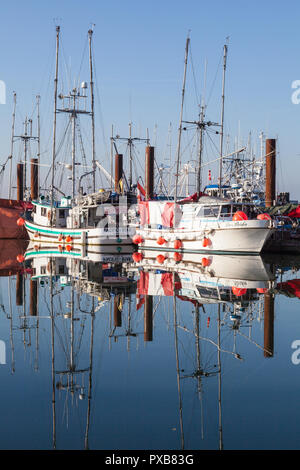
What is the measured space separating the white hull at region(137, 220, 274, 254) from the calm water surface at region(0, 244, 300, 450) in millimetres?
12701

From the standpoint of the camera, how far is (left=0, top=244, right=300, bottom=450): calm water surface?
7621mm

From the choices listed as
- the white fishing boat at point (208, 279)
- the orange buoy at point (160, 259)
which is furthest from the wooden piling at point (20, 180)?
the white fishing boat at point (208, 279)

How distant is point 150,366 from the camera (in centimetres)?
1098

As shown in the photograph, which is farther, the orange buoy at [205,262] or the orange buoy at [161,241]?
the orange buoy at [161,241]

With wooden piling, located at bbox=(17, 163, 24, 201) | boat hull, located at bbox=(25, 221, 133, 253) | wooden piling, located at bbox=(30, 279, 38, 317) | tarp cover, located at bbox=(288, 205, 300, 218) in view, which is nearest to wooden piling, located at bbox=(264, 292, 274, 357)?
wooden piling, located at bbox=(30, 279, 38, 317)

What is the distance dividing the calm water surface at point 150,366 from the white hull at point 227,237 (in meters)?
12.7

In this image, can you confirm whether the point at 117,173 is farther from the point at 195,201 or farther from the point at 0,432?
the point at 0,432

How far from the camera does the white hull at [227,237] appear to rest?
34812mm

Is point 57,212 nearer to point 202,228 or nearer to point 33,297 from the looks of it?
point 202,228

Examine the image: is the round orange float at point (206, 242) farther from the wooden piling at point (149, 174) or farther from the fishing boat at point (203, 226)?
the wooden piling at point (149, 174)

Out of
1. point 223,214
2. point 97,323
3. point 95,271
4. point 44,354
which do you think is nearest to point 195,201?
point 223,214

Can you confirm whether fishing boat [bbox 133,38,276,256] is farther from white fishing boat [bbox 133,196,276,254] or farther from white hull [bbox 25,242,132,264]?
white hull [bbox 25,242,132,264]

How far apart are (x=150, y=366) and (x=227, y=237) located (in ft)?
84.6
